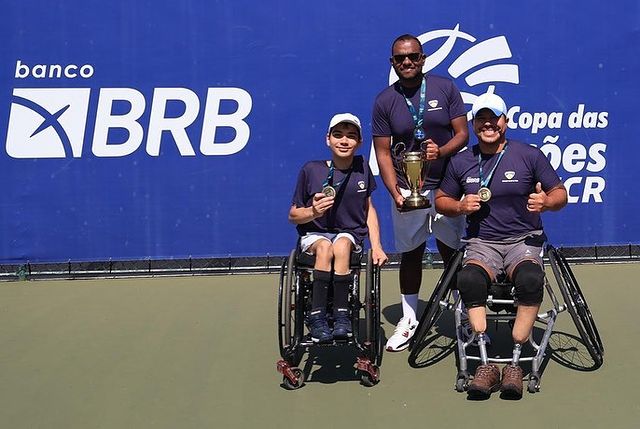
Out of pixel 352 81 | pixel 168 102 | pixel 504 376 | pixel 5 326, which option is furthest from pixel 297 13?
pixel 504 376

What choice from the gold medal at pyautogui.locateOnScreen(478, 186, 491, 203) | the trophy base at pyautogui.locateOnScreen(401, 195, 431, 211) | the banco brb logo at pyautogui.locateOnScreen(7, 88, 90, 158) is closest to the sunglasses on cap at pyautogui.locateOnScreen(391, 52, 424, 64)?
the trophy base at pyautogui.locateOnScreen(401, 195, 431, 211)

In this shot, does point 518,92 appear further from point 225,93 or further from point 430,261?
point 225,93

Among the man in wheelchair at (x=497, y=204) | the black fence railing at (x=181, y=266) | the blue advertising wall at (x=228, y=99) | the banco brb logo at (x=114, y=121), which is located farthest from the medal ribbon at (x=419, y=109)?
the black fence railing at (x=181, y=266)

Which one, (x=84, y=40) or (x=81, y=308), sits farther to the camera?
(x=84, y=40)

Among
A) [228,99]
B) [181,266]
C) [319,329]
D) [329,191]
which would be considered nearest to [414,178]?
[329,191]

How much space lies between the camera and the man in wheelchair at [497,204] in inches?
143

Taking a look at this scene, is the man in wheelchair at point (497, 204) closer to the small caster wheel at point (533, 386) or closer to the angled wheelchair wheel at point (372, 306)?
→ the small caster wheel at point (533, 386)

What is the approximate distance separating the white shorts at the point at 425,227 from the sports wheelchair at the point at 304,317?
575 millimetres

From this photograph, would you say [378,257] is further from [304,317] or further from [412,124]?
[412,124]

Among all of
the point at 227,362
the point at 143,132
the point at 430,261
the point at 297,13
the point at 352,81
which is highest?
the point at 297,13

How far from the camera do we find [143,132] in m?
5.75

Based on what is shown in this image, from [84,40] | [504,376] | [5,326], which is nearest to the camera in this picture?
[504,376]

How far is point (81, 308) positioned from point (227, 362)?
1563 mm

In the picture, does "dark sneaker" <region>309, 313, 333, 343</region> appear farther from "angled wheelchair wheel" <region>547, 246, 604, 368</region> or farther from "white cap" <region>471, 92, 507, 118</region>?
"white cap" <region>471, 92, 507, 118</region>
